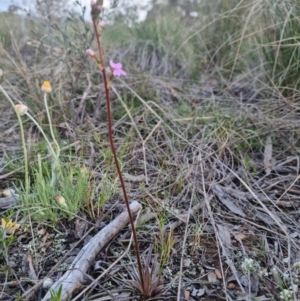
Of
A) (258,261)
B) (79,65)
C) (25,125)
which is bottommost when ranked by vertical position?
(258,261)

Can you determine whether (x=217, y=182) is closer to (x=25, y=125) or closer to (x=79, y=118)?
(x=79, y=118)

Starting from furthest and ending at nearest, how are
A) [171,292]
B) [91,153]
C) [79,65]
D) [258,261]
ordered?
[79,65] → [91,153] → [258,261] → [171,292]

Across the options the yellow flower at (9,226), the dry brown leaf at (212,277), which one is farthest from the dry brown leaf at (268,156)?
the yellow flower at (9,226)

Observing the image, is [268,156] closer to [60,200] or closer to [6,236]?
[60,200]

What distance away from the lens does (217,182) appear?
140 cm

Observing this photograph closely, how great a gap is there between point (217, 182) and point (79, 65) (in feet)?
3.86

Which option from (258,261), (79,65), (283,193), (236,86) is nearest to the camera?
(258,261)

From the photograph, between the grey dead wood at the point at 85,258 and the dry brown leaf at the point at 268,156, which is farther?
the dry brown leaf at the point at 268,156

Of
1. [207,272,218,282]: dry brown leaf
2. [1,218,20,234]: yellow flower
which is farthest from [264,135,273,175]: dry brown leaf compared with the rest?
[1,218,20,234]: yellow flower

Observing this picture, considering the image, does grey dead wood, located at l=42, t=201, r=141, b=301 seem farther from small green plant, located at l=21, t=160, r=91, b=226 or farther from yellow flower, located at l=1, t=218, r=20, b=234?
yellow flower, located at l=1, t=218, r=20, b=234

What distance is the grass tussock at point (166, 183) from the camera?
1.01 metres

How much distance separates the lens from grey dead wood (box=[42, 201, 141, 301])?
3.00ft

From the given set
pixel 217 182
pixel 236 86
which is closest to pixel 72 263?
pixel 217 182

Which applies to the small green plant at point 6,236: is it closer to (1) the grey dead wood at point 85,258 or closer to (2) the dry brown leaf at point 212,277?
(1) the grey dead wood at point 85,258
